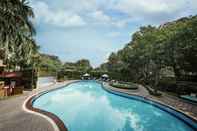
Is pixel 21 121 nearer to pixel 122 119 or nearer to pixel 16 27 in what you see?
pixel 122 119

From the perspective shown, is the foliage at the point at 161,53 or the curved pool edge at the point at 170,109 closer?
the curved pool edge at the point at 170,109

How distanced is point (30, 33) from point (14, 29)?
236 centimetres

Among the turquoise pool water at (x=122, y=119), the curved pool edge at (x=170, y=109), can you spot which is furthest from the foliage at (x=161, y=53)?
the turquoise pool water at (x=122, y=119)

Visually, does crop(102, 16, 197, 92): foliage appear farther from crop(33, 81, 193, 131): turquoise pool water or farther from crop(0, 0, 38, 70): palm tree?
crop(0, 0, 38, 70): palm tree

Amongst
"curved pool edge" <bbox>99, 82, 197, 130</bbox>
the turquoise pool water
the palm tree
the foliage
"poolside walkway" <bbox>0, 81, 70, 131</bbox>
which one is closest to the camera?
"poolside walkway" <bbox>0, 81, 70, 131</bbox>

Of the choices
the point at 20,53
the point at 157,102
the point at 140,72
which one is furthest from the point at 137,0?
the point at 140,72

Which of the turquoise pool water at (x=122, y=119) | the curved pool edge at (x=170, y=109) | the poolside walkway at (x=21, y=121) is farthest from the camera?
the turquoise pool water at (x=122, y=119)

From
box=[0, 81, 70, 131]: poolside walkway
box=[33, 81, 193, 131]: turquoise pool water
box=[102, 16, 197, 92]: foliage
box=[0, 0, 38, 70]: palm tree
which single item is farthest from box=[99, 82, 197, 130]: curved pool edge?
box=[0, 0, 38, 70]: palm tree

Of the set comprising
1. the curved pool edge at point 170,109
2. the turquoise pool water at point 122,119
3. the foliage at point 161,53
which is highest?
the foliage at point 161,53

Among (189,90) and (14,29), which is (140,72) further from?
(14,29)

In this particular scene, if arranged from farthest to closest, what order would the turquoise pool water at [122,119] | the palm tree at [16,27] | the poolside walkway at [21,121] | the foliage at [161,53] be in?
the foliage at [161,53]
the palm tree at [16,27]
the turquoise pool water at [122,119]
the poolside walkway at [21,121]

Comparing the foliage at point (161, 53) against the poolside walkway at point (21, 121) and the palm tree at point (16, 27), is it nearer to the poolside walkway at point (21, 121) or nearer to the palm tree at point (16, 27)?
the palm tree at point (16, 27)

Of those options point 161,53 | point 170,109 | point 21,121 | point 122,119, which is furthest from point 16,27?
point 161,53

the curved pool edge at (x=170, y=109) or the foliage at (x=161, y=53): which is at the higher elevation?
the foliage at (x=161, y=53)
